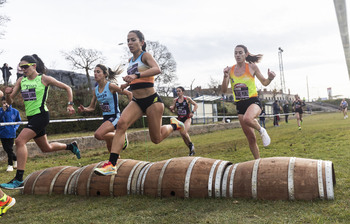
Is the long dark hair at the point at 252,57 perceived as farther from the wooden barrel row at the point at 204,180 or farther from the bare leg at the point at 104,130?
the bare leg at the point at 104,130

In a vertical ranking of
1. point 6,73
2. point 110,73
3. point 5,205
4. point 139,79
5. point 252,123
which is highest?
point 6,73

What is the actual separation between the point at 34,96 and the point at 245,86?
3.92m

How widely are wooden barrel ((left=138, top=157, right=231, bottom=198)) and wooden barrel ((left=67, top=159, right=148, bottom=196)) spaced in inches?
7.0

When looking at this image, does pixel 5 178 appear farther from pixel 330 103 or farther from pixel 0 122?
pixel 330 103

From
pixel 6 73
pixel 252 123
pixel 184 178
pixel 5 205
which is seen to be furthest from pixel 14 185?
pixel 6 73

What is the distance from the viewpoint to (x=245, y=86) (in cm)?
579

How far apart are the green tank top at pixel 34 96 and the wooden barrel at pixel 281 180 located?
3.49 metres

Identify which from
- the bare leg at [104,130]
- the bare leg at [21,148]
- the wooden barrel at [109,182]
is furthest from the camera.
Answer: the bare leg at [104,130]

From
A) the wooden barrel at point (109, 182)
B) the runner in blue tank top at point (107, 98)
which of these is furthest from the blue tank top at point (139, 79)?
the runner in blue tank top at point (107, 98)

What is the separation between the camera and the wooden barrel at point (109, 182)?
4.35m

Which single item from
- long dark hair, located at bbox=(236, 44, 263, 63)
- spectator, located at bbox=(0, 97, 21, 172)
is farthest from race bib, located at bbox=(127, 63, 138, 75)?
spectator, located at bbox=(0, 97, 21, 172)

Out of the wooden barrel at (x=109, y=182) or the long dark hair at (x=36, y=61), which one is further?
the long dark hair at (x=36, y=61)

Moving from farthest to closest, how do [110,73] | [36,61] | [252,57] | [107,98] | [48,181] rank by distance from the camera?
1. [110,73]
2. [107,98]
3. [252,57]
4. [36,61]
5. [48,181]

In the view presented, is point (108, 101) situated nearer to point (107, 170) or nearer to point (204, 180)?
point (107, 170)
